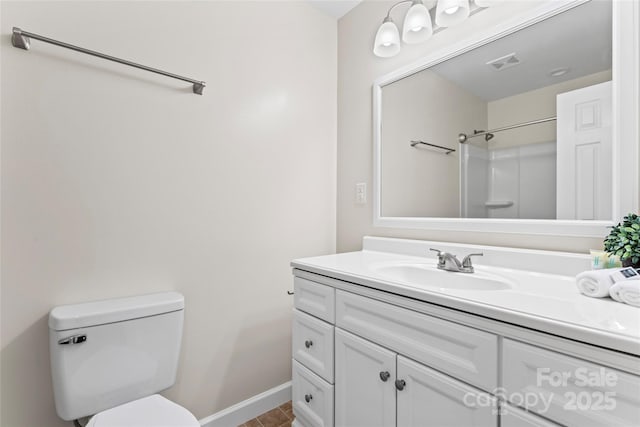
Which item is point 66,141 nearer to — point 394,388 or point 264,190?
point 264,190

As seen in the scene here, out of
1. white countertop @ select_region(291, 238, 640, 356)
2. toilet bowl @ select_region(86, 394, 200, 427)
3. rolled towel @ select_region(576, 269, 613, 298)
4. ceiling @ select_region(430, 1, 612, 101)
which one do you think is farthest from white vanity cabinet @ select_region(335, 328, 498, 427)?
ceiling @ select_region(430, 1, 612, 101)

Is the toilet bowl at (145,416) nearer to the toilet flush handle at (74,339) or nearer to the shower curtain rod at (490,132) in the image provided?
the toilet flush handle at (74,339)

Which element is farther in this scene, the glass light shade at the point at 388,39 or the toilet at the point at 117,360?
the glass light shade at the point at 388,39

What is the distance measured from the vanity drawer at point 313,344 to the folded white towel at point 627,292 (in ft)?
2.70

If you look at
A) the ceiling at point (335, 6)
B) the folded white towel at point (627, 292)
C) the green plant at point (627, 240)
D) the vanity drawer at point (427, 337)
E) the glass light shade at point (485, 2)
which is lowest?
the vanity drawer at point (427, 337)

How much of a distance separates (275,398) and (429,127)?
1657 mm

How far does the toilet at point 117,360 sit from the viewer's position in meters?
0.94

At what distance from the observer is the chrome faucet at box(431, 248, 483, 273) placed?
3.73 ft

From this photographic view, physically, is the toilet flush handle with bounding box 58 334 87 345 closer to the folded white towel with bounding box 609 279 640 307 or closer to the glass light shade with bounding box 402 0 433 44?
the folded white towel with bounding box 609 279 640 307

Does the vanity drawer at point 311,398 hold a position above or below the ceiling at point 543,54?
below

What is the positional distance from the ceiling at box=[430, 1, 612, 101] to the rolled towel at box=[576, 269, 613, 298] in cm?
68

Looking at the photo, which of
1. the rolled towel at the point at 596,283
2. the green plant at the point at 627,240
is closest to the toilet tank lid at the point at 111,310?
the rolled towel at the point at 596,283

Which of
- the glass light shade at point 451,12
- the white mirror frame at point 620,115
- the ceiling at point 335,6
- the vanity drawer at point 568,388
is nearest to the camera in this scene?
the vanity drawer at point 568,388

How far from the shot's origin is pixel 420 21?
4.36 ft
